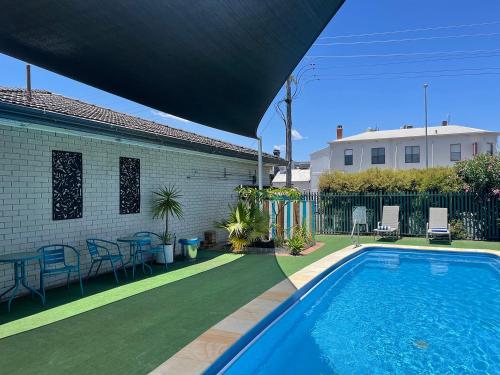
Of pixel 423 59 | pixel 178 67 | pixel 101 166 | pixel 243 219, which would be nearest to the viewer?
pixel 178 67

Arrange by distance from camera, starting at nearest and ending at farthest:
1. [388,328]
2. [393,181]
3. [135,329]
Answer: [135,329], [388,328], [393,181]

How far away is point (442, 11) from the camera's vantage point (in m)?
15.1

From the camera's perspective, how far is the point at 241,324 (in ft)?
16.3

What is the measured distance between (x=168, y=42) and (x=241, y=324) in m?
3.95

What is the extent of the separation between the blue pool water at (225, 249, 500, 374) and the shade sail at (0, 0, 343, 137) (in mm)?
3110

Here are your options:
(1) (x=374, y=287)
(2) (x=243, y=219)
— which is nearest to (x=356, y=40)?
(2) (x=243, y=219)

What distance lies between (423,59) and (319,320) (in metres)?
20.3

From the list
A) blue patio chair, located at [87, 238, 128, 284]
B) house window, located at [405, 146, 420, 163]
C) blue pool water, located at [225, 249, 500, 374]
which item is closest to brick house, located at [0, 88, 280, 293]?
blue patio chair, located at [87, 238, 128, 284]

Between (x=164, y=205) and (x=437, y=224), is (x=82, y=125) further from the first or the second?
(x=437, y=224)

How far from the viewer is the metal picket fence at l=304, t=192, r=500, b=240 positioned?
1320 centimetres

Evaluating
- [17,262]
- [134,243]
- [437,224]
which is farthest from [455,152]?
[17,262]

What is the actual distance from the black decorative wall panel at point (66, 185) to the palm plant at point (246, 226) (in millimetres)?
4616

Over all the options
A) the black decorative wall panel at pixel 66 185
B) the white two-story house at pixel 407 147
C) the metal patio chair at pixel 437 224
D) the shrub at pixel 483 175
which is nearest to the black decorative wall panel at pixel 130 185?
the black decorative wall panel at pixel 66 185

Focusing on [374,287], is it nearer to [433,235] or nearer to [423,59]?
[433,235]
